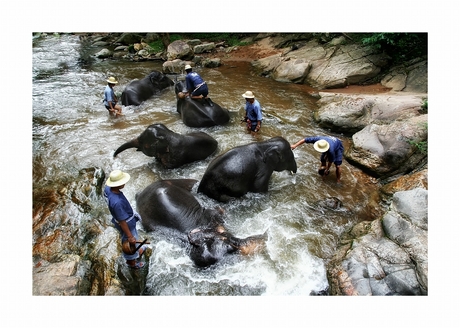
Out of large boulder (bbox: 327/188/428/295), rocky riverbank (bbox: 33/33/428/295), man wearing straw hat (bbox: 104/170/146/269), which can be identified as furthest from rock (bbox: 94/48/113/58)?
large boulder (bbox: 327/188/428/295)

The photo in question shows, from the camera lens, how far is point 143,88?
38.9 feet

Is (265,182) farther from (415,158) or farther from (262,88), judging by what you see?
(262,88)

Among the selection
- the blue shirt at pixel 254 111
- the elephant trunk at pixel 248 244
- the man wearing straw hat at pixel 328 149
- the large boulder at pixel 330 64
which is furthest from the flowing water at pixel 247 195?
the large boulder at pixel 330 64

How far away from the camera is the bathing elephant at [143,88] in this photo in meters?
11.3

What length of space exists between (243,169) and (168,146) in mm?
2082

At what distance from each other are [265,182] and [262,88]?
7.05m

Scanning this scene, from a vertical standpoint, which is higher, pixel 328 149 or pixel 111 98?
pixel 111 98

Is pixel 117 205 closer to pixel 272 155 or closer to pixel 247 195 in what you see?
pixel 247 195

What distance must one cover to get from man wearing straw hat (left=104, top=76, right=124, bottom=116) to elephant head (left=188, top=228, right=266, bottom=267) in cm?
661

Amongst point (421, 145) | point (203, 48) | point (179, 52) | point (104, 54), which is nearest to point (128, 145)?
point (421, 145)

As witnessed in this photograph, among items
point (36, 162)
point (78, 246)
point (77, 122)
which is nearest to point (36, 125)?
point (77, 122)

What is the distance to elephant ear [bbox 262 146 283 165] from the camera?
6707 millimetres

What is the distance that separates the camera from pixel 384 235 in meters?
5.10

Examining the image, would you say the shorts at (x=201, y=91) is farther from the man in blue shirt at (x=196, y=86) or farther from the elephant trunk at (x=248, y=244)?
the elephant trunk at (x=248, y=244)
